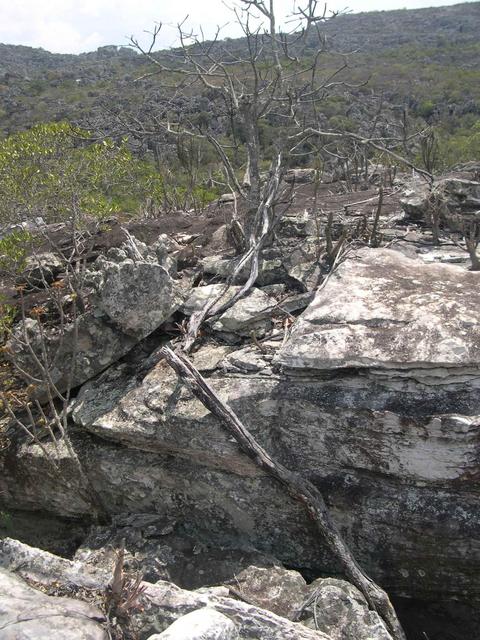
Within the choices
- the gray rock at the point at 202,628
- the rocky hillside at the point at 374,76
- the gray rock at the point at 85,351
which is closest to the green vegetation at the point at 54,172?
the gray rock at the point at 85,351

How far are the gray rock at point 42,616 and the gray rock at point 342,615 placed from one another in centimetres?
208

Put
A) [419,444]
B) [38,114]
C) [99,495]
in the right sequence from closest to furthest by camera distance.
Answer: [419,444]
[99,495]
[38,114]

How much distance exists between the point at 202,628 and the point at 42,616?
1.40 metres

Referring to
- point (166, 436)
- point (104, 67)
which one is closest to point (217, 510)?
point (166, 436)

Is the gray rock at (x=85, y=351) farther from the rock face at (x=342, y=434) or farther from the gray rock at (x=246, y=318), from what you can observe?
the gray rock at (x=246, y=318)

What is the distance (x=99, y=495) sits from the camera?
301 inches

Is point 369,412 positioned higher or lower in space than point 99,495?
higher

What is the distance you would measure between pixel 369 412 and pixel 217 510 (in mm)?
2450

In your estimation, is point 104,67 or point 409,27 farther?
point 409,27

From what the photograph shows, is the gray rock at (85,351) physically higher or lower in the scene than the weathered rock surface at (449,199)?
lower

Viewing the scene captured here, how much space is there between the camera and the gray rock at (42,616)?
14.6ft

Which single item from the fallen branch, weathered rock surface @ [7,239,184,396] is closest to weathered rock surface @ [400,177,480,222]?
weathered rock surface @ [7,239,184,396]

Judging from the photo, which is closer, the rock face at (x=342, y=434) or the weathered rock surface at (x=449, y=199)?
the rock face at (x=342, y=434)

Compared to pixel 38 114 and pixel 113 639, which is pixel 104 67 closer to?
pixel 38 114
